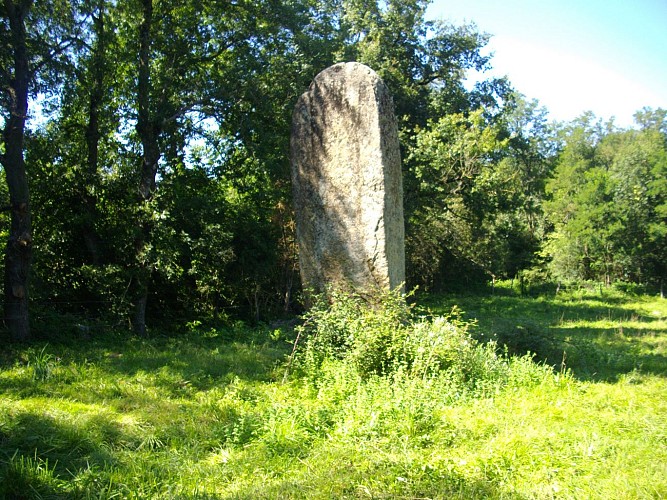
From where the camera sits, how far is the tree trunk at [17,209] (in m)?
7.33

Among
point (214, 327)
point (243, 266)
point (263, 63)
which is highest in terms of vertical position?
point (263, 63)

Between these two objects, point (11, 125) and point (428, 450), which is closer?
point (428, 450)

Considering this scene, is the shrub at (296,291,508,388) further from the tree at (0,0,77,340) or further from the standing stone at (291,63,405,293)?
the tree at (0,0,77,340)

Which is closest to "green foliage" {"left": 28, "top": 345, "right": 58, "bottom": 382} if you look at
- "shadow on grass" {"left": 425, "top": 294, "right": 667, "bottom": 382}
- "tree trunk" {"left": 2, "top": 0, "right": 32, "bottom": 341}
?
"tree trunk" {"left": 2, "top": 0, "right": 32, "bottom": 341}

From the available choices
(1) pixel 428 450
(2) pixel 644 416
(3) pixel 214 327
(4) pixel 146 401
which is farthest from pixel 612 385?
(3) pixel 214 327

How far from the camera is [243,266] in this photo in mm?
11312

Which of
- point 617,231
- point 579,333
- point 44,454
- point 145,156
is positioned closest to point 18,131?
point 145,156

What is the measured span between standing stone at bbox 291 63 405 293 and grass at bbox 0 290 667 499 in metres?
1.86

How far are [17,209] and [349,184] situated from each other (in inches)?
198

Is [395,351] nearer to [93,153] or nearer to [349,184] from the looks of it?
[349,184]

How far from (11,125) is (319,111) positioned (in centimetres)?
467

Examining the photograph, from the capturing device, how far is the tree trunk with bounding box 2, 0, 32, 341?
24.1ft

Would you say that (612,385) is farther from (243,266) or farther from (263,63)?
(263,63)

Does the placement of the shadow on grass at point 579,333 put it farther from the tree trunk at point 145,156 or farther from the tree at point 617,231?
the tree trunk at point 145,156
